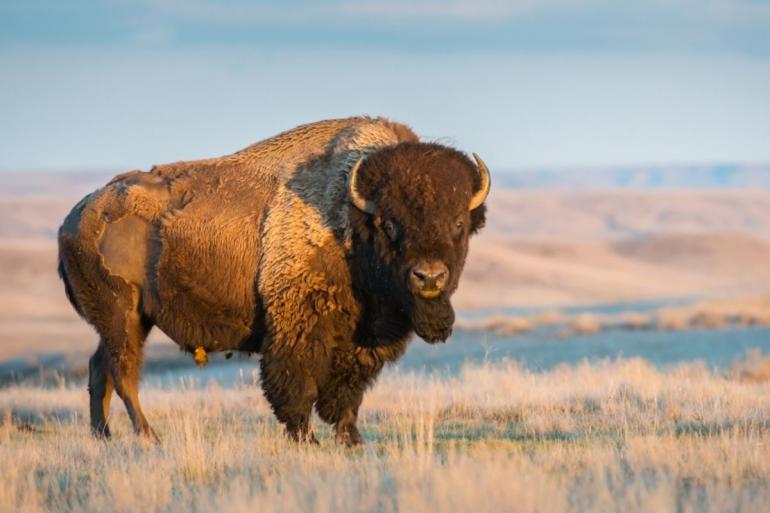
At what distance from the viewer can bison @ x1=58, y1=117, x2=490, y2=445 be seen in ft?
32.9

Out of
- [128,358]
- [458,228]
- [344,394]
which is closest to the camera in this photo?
[458,228]

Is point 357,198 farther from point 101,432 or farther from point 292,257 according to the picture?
point 101,432

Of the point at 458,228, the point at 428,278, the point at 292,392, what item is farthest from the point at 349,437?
the point at 458,228

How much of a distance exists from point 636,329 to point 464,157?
24.8m

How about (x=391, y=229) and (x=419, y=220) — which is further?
(x=391, y=229)

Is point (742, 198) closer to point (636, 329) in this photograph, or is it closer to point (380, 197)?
point (636, 329)

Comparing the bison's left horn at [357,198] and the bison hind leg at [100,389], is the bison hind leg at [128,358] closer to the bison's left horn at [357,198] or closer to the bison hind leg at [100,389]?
the bison hind leg at [100,389]

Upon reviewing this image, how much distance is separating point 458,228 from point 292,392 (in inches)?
72.6

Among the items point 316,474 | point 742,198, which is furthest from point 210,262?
point 742,198

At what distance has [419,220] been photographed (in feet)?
32.3

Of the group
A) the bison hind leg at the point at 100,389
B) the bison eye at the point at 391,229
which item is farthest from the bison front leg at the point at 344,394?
the bison hind leg at the point at 100,389

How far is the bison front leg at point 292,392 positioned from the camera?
10406mm

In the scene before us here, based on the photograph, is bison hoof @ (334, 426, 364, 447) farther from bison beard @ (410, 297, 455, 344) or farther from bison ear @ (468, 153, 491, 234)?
bison ear @ (468, 153, 491, 234)

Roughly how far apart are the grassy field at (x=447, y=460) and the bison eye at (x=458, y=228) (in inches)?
59.6
